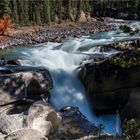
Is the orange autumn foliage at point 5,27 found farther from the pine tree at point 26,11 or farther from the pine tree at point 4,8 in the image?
the pine tree at point 26,11

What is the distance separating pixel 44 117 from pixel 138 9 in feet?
234

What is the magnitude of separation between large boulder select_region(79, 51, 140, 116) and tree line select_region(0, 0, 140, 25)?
136ft

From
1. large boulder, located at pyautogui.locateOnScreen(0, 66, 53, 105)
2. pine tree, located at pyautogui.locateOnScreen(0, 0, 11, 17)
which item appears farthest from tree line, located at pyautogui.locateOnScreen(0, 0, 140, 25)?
large boulder, located at pyautogui.locateOnScreen(0, 66, 53, 105)

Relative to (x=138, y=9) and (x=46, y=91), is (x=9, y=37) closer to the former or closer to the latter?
(x=46, y=91)

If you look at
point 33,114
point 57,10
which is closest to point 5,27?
point 57,10

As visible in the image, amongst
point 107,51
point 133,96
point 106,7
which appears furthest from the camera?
point 106,7

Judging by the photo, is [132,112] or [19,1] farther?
[19,1]

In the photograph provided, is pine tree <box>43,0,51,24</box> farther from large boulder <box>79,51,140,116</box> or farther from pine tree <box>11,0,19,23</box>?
large boulder <box>79,51,140,116</box>

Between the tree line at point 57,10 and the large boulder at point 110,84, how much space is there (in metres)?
41.5

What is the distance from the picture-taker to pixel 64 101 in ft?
61.8

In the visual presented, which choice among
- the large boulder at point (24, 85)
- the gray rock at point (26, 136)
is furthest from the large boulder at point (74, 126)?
the large boulder at point (24, 85)

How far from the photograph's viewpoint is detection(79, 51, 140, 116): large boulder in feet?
53.4

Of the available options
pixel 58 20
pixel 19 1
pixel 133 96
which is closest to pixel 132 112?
pixel 133 96

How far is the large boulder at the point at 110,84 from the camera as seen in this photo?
16.3 m
